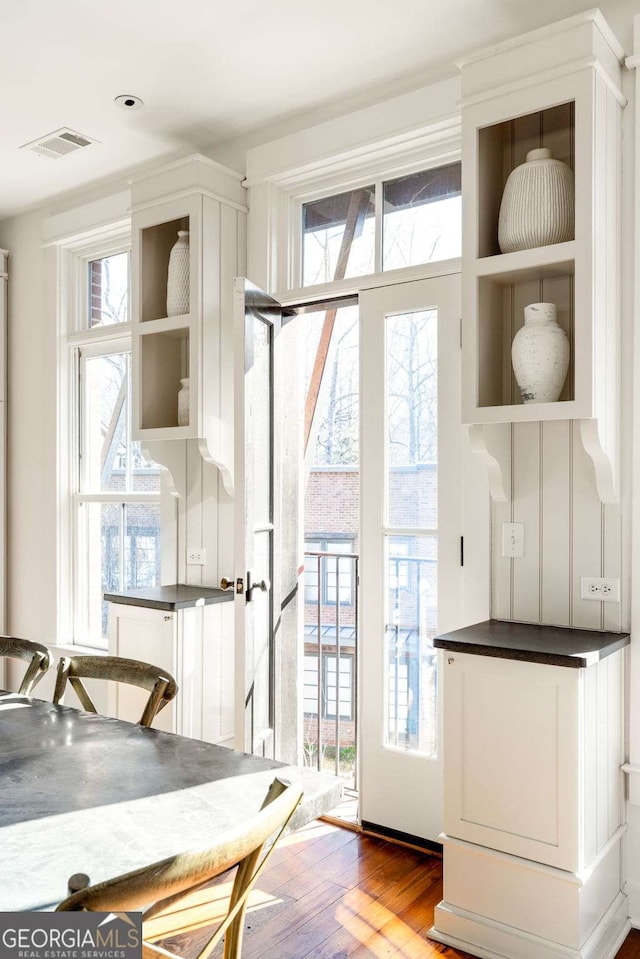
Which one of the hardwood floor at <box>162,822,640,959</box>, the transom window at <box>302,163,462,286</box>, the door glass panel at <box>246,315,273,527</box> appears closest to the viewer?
the hardwood floor at <box>162,822,640,959</box>

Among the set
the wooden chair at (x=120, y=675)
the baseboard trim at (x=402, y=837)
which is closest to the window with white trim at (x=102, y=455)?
the baseboard trim at (x=402, y=837)

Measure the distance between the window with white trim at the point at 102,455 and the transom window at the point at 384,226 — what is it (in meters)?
1.21

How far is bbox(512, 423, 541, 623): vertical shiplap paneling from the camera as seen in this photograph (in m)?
2.57

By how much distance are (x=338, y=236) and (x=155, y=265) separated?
33.9 inches

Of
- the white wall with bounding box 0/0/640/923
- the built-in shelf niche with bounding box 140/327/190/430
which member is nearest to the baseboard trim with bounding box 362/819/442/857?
the white wall with bounding box 0/0/640/923

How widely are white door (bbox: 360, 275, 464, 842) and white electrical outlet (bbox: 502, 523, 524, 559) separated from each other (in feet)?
0.67

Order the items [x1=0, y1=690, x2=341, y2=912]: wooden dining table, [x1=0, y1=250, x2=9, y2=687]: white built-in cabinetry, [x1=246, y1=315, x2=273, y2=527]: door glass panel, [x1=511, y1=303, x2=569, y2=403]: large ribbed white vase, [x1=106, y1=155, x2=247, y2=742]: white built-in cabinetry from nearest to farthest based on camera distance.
Answer: [x1=0, y1=690, x2=341, y2=912]: wooden dining table, [x1=511, y1=303, x2=569, y2=403]: large ribbed white vase, [x1=246, y1=315, x2=273, y2=527]: door glass panel, [x1=106, y1=155, x2=247, y2=742]: white built-in cabinetry, [x1=0, y1=250, x2=9, y2=687]: white built-in cabinetry

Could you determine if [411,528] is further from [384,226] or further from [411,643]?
[384,226]

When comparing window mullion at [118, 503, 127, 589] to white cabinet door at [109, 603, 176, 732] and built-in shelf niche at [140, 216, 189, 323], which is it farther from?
built-in shelf niche at [140, 216, 189, 323]

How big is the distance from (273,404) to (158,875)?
2.32 meters

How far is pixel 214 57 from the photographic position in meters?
2.82

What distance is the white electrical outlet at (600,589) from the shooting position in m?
Answer: 2.41

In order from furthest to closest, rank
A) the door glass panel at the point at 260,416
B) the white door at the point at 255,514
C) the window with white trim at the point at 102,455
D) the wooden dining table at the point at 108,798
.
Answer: the window with white trim at the point at 102,455 < the door glass panel at the point at 260,416 < the white door at the point at 255,514 < the wooden dining table at the point at 108,798

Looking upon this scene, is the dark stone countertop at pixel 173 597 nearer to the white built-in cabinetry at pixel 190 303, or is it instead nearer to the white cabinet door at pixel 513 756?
the white built-in cabinetry at pixel 190 303
